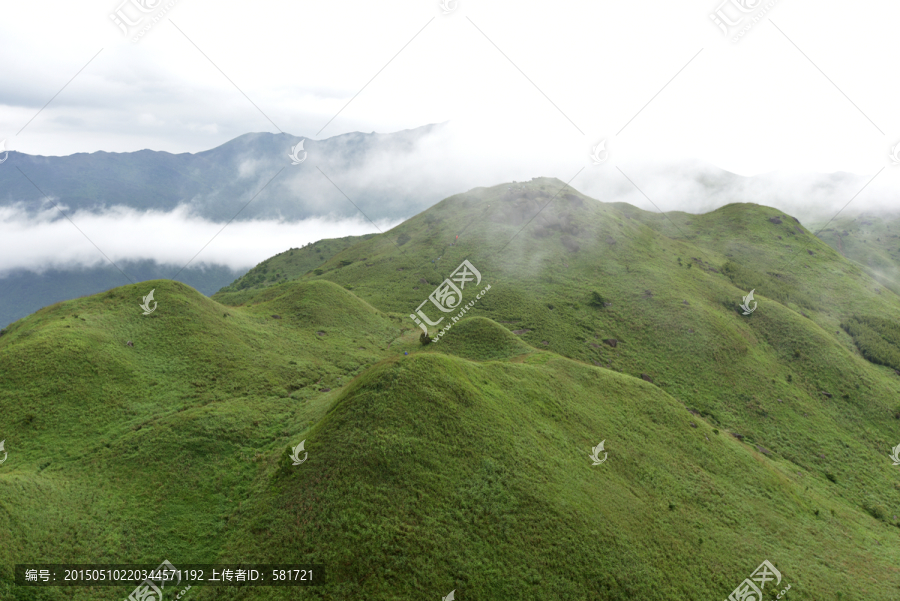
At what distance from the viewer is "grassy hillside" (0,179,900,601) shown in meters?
25.2

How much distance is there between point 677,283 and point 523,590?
289 ft

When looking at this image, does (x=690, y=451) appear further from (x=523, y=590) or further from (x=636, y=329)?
(x=636, y=329)

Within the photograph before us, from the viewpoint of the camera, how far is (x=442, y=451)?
1173 inches

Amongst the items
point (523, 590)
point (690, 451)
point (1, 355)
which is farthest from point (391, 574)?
point (1, 355)
